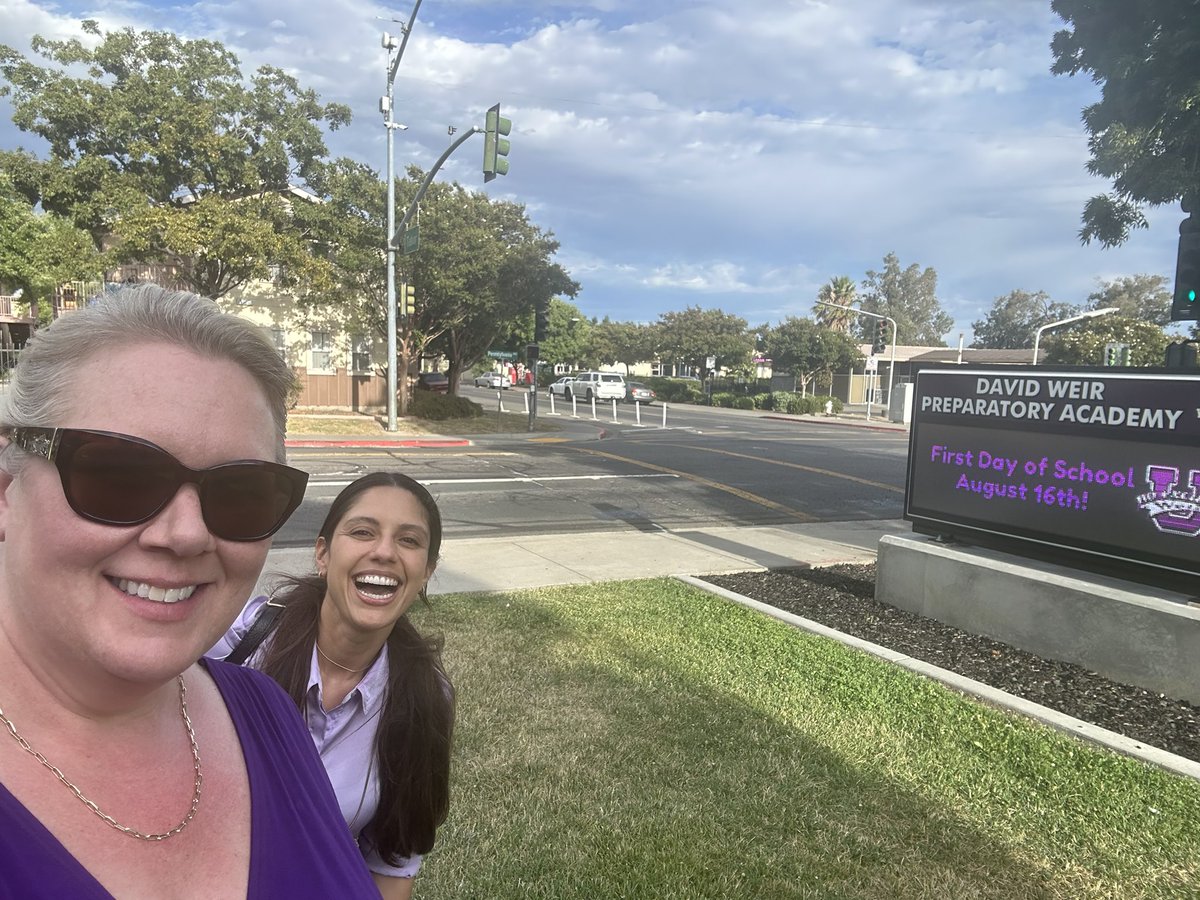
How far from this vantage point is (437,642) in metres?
2.28

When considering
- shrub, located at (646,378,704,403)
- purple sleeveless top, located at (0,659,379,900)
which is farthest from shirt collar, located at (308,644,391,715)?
shrub, located at (646,378,704,403)

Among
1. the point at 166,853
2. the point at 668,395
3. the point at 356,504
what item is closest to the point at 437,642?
the point at 356,504

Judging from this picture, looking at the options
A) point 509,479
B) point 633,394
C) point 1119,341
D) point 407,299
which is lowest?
point 509,479

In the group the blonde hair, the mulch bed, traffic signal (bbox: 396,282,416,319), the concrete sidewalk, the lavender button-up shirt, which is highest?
traffic signal (bbox: 396,282,416,319)

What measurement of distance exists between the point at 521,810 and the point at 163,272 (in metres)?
22.9

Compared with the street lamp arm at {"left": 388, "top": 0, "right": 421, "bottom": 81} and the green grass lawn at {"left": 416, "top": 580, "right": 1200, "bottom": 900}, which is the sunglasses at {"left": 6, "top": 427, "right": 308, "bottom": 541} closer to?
the green grass lawn at {"left": 416, "top": 580, "right": 1200, "bottom": 900}

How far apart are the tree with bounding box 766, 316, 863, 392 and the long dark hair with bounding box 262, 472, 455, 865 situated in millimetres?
52682

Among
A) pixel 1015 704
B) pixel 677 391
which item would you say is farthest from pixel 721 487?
pixel 677 391

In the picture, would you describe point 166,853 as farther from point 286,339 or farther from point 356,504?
point 286,339

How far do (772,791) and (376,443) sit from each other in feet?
55.4

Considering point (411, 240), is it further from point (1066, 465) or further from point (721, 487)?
point (1066, 465)

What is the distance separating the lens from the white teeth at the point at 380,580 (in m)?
2.13

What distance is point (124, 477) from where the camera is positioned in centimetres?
101

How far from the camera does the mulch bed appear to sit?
171 inches
